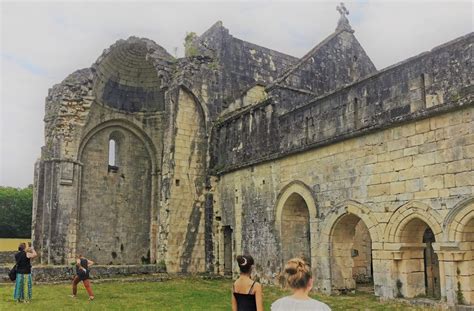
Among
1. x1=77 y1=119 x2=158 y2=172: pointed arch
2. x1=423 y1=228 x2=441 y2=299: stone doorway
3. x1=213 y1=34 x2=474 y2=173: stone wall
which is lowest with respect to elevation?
x1=423 y1=228 x2=441 y2=299: stone doorway

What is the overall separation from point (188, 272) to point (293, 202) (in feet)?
17.6

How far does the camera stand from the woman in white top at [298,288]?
3.45m

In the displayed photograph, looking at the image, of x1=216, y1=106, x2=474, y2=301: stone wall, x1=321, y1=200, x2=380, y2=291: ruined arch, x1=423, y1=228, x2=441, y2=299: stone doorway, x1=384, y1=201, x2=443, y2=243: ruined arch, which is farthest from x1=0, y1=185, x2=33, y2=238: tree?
x1=384, y1=201, x2=443, y2=243: ruined arch

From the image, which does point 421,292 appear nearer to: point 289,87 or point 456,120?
point 456,120

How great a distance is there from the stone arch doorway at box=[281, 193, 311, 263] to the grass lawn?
1.33m

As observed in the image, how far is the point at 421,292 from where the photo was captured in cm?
1136

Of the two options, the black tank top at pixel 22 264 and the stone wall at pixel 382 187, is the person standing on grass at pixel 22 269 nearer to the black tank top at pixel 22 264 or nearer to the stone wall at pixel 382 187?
the black tank top at pixel 22 264

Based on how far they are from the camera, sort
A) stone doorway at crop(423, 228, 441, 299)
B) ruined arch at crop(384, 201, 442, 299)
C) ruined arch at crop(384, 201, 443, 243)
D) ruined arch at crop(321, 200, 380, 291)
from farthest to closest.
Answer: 1. stone doorway at crop(423, 228, 441, 299)
2. ruined arch at crop(321, 200, 380, 291)
3. ruined arch at crop(384, 201, 442, 299)
4. ruined arch at crop(384, 201, 443, 243)

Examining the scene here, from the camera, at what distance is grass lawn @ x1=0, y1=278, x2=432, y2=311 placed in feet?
36.0

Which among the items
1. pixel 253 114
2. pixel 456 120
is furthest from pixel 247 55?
pixel 456 120

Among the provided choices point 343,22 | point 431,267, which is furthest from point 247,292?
point 343,22

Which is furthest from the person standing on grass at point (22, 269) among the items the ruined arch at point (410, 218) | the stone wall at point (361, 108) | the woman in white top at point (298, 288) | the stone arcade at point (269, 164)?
the woman in white top at point (298, 288)

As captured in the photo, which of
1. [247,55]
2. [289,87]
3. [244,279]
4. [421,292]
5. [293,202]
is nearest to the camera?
[244,279]

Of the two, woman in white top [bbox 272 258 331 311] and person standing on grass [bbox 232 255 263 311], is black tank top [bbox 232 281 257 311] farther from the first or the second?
woman in white top [bbox 272 258 331 311]
